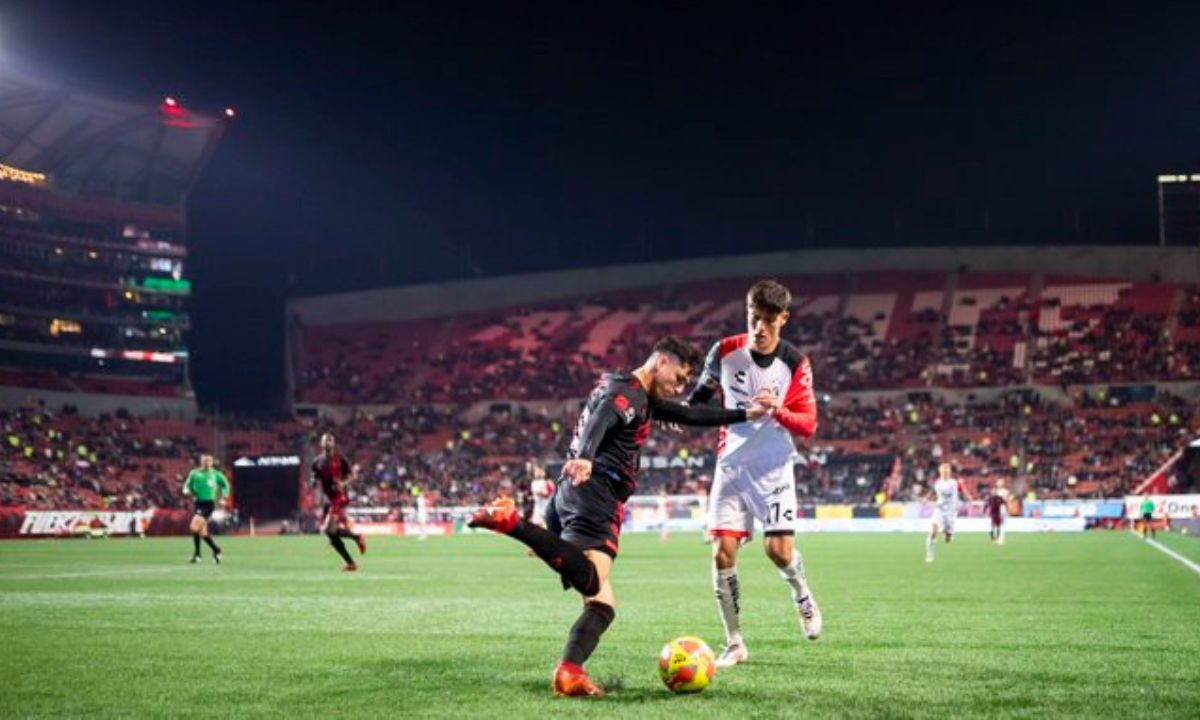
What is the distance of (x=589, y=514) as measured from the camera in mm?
8508

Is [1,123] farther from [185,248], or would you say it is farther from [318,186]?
[318,186]

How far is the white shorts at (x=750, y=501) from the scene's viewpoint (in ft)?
34.7

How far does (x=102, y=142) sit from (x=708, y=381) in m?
64.1

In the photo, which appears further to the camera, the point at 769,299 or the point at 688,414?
the point at 769,299

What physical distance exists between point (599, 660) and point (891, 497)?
53.4 m

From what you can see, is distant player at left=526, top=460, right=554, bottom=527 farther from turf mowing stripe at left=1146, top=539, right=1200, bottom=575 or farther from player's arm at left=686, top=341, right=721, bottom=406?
player's arm at left=686, top=341, right=721, bottom=406

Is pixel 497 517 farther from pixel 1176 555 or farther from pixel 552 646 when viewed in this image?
pixel 1176 555

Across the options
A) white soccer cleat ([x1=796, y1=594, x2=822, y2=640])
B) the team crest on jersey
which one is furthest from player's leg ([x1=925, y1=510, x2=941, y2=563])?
the team crest on jersey

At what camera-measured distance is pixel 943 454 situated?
216 ft

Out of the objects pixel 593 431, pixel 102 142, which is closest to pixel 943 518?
pixel 593 431

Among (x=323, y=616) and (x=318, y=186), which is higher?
(x=318, y=186)

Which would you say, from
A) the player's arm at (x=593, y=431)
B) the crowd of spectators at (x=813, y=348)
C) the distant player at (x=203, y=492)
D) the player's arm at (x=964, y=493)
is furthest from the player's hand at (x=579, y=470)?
the crowd of spectators at (x=813, y=348)

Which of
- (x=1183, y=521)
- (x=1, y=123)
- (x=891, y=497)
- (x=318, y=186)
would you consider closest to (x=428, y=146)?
(x=318, y=186)

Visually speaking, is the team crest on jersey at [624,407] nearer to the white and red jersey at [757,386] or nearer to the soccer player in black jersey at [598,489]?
the soccer player in black jersey at [598,489]
